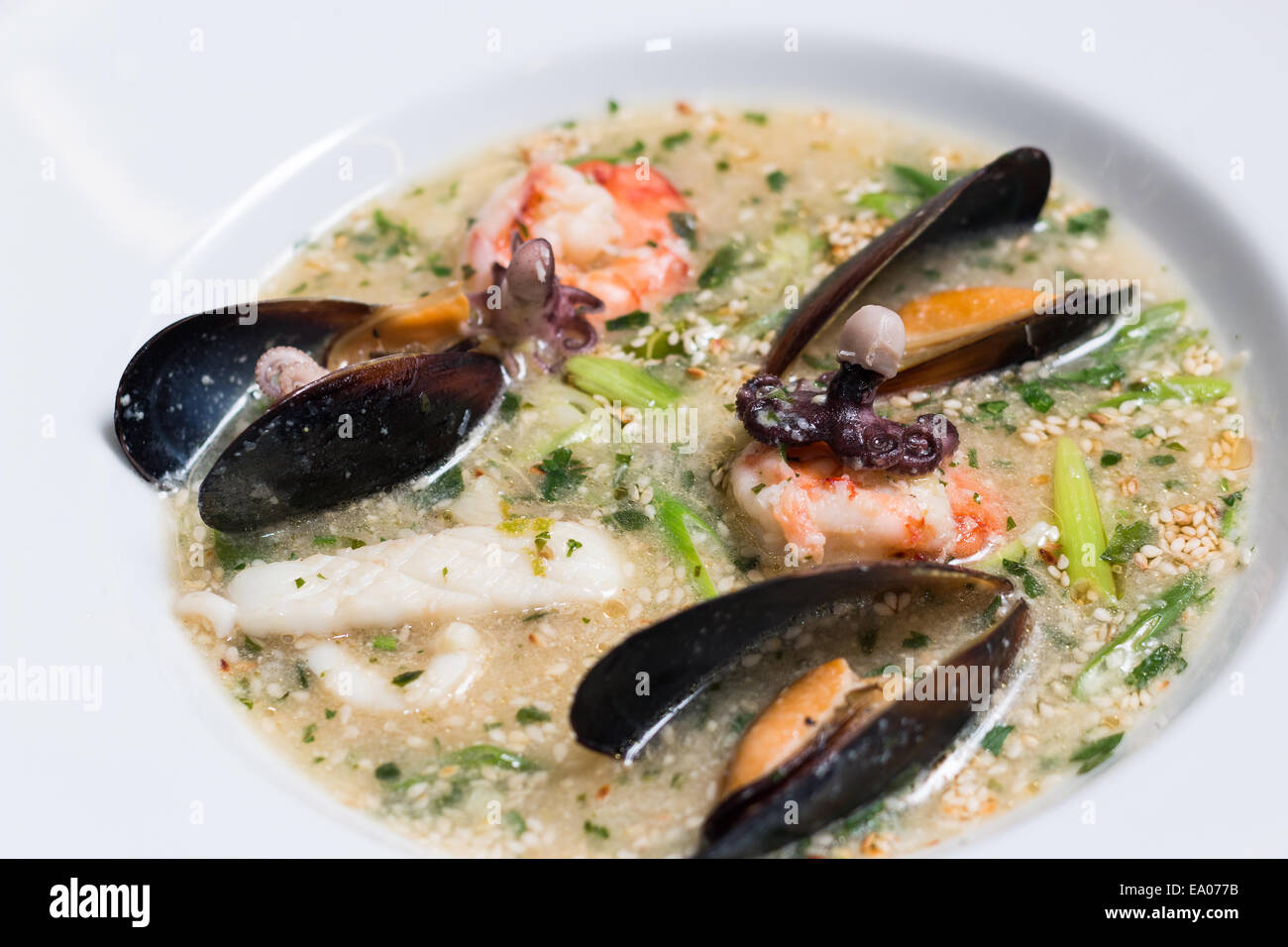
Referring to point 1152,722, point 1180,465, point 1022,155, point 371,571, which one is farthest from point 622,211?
point 1152,722

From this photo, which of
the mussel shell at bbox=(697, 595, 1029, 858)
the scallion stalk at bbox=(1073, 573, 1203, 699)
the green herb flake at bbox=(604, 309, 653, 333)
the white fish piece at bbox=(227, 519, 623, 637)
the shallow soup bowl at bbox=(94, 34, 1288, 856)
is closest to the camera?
the mussel shell at bbox=(697, 595, 1029, 858)

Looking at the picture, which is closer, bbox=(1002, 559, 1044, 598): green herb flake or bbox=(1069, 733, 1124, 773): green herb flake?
bbox=(1069, 733, 1124, 773): green herb flake

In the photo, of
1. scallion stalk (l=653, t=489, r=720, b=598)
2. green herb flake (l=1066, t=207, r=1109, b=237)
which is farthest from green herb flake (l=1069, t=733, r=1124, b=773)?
green herb flake (l=1066, t=207, r=1109, b=237)

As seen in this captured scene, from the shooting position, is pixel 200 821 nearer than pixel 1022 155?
Yes

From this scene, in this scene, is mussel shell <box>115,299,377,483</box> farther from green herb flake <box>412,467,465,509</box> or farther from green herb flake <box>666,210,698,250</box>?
green herb flake <box>666,210,698,250</box>

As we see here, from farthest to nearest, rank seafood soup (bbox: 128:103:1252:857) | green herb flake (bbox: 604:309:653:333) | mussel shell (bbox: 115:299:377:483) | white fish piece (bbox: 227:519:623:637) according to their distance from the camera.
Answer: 1. green herb flake (bbox: 604:309:653:333)
2. mussel shell (bbox: 115:299:377:483)
3. white fish piece (bbox: 227:519:623:637)
4. seafood soup (bbox: 128:103:1252:857)

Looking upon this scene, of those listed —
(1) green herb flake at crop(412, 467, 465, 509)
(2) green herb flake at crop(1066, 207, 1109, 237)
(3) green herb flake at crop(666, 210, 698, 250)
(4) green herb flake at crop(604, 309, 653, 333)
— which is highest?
(2) green herb flake at crop(1066, 207, 1109, 237)

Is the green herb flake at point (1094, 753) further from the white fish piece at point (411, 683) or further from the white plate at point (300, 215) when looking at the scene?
the white fish piece at point (411, 683)

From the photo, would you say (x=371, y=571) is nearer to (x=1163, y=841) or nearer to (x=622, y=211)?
(x=622, y=211)
